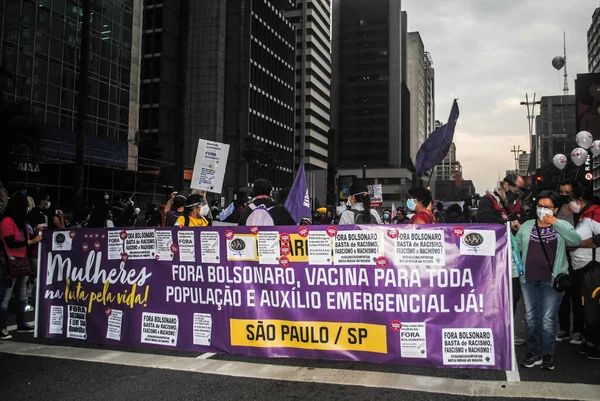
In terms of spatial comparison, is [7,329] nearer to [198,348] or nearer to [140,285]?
[140,285]

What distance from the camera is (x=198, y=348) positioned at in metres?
5.95

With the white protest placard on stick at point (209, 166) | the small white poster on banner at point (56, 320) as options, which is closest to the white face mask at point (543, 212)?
the small white poster on banner at point (56, 320)

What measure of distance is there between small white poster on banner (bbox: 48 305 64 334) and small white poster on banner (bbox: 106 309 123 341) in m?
0.78

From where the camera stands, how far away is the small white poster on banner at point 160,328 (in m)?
6.09

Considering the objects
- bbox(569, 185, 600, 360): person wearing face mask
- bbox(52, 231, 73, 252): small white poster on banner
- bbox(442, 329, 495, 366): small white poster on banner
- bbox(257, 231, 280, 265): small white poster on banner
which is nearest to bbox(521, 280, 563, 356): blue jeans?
bbox(569, 185, 600, 360): person wearing face mask

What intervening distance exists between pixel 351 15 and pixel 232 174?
99.2 meters

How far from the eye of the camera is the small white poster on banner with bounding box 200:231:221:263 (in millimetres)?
6027

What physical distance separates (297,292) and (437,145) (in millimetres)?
4737

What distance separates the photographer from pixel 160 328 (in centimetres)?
615

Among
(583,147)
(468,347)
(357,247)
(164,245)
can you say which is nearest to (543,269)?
(468,347)

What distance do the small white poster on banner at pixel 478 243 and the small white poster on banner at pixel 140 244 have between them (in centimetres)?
364

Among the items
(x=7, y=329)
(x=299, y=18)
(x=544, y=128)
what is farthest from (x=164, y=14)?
(x=544, y=128)

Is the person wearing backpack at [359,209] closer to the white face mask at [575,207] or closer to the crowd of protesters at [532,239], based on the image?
the crowd of protesters at [532,239]

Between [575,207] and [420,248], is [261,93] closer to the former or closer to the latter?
[575,207]
